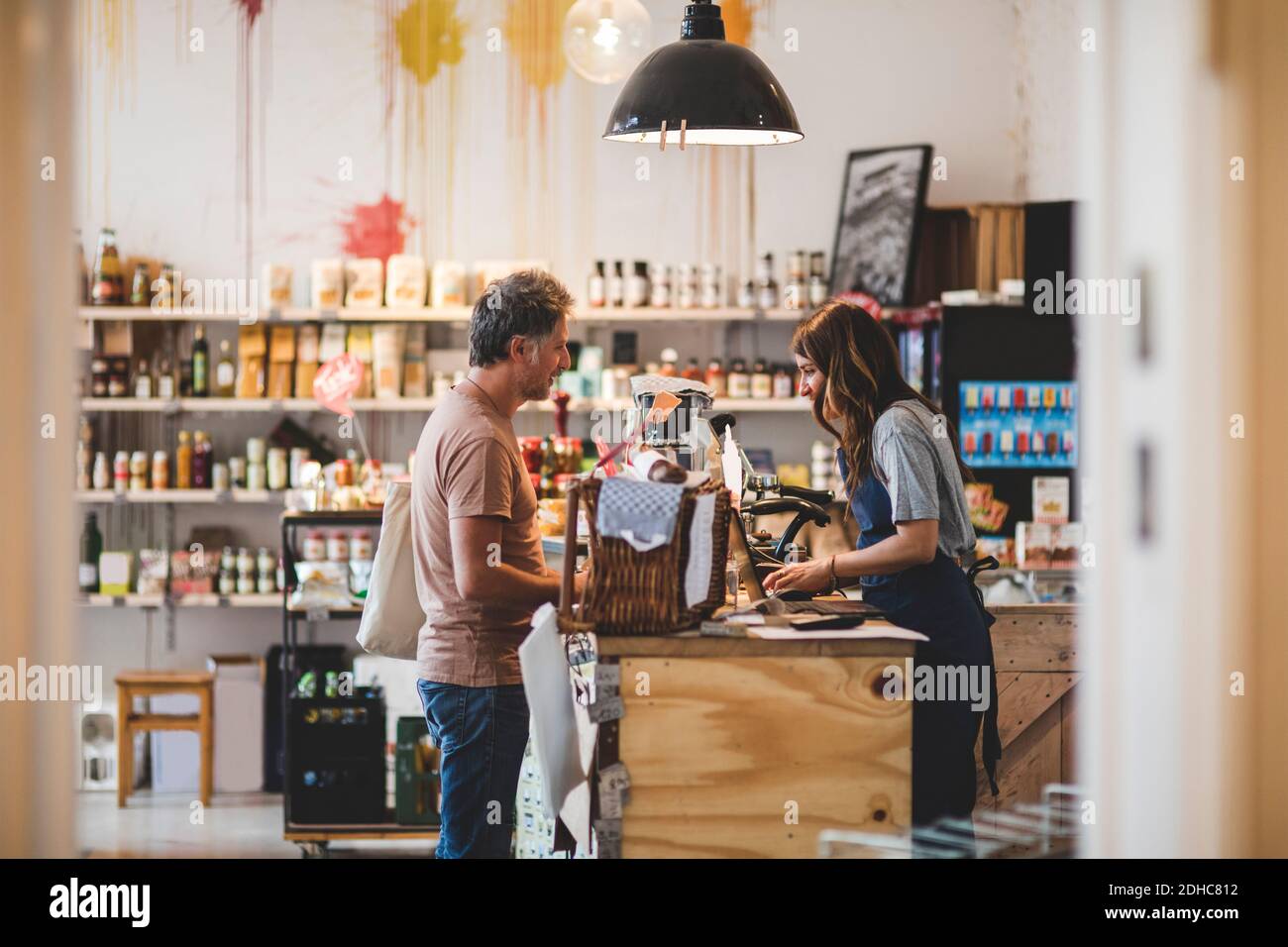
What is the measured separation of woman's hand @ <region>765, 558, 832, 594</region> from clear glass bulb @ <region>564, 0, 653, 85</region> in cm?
246

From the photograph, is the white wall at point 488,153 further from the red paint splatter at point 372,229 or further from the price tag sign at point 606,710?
the price tag sign at point 606,710

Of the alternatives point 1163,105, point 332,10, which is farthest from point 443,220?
point 1163,105

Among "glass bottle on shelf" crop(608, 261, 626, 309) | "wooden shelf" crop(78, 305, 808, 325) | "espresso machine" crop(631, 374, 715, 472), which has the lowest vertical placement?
"espresso machine" crop(631, 374, 715, 472)

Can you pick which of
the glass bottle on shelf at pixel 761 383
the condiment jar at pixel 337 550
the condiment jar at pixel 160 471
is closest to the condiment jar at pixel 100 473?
the condiment jar at pixel 160 471

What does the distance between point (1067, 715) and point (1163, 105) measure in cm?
298

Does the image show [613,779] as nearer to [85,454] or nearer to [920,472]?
[920,472]

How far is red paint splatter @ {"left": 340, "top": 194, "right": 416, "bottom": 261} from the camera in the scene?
19.5 ft

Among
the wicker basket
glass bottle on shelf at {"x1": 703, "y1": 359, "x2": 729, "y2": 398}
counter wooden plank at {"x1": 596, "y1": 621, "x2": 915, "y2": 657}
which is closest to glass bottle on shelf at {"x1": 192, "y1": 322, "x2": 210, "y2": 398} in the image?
glass bottle on shelf at {"x1": 703, "y1": 359, "x2": 729, "y2": 398}

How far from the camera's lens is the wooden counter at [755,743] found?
6.91ft

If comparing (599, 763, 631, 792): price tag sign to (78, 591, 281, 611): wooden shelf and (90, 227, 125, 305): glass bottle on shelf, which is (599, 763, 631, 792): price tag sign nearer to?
(78, 591, 281, 611): wooden shelf

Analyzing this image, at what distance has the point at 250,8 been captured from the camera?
19.4 feet

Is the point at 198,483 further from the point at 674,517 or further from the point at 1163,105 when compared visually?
the point at 1163,105

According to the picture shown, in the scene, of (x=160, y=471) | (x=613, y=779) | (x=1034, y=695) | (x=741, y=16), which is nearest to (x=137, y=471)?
(x=160, y=471)

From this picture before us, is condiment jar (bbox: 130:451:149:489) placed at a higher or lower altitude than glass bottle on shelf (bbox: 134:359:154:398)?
lower
